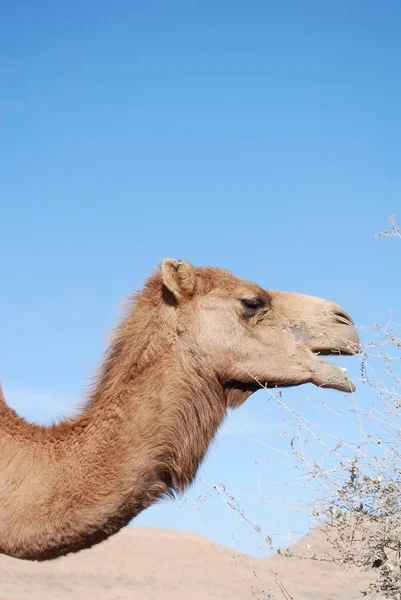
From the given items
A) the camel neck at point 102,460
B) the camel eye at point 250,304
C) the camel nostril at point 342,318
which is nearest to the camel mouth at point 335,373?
the camel nostril at point 342,318

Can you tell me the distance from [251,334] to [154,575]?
63.6 ft

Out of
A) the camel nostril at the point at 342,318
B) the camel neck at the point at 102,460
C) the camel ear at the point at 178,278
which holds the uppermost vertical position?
the camel nostril at the point at 342,318

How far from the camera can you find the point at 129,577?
22.9 metres

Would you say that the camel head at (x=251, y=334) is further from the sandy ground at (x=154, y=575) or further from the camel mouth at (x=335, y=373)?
the sandy ground at (x=154, y=575)

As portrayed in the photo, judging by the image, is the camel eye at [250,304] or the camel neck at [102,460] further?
the camel eye at [250,304]

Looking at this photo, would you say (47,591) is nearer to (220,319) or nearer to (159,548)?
(159,548)

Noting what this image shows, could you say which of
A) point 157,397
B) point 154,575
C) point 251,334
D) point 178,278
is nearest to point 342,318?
point 251,334

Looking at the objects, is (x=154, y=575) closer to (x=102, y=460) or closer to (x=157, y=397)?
(x=157, y=397)

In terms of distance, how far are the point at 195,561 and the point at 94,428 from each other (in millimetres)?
21994

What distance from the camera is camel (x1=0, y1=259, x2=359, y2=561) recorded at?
5121mm

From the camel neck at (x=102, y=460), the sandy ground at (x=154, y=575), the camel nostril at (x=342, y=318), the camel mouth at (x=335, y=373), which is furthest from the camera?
the sandy ground at (x=154, y=575)

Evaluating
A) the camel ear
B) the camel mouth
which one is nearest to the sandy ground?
the camel mouth

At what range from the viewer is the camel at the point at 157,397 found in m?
5.12

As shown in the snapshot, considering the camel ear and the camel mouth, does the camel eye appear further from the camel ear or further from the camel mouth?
the camel mouth
